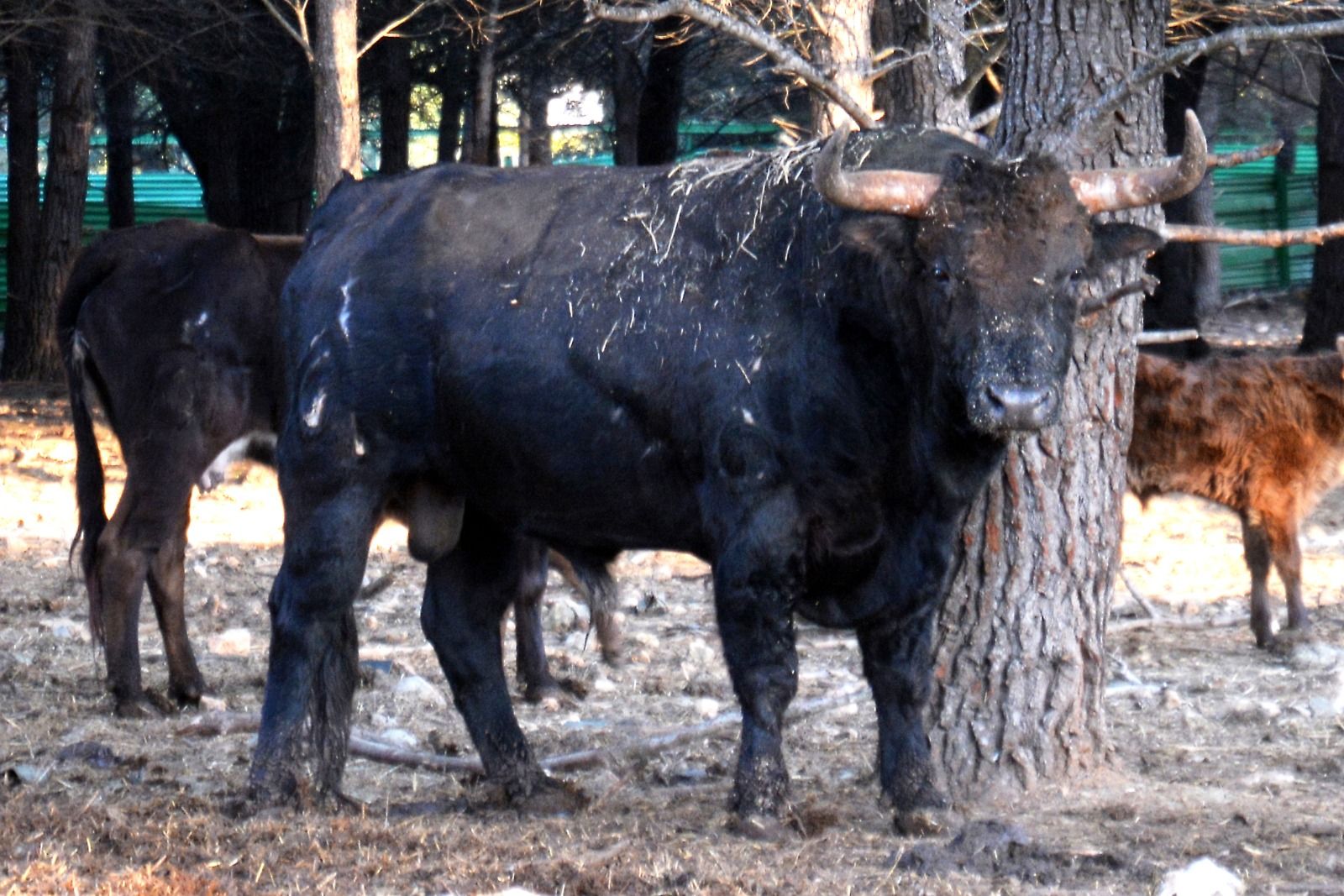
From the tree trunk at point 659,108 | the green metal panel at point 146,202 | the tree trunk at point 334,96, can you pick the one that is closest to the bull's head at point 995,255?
the tree trunk at point 334,96

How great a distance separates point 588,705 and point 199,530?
509 cm

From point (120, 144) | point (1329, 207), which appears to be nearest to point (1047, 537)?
point (1329, 207)

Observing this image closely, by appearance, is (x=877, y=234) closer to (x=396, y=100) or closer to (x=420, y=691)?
(x=420, y=691)

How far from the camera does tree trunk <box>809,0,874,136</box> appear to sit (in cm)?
953

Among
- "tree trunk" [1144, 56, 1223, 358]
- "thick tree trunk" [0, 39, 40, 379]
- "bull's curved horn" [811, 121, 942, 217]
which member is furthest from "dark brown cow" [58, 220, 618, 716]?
"thick tree trunk" [0, 39, 40, 379]

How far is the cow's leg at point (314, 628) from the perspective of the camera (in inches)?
215

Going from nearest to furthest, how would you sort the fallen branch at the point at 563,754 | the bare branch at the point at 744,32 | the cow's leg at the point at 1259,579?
the bare branch at the point at 744,32 < the fallen branch at the point at 563,754 < the cow's leg at the point at 1259,579

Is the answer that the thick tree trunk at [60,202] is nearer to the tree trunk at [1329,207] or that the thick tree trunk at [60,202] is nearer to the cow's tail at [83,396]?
the cow's tail at [83,396]

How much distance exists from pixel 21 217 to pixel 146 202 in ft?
43.7

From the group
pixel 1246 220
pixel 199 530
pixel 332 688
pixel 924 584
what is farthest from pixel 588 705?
pixel 1246 220

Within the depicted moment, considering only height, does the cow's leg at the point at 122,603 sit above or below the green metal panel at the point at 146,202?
below

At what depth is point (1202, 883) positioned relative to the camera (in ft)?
13.9

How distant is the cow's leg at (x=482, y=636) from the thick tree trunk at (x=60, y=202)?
11.8m

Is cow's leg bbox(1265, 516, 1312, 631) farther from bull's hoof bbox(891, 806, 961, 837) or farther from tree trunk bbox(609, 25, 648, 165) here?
tree trunk bbox(609, 25, 648, 165)
